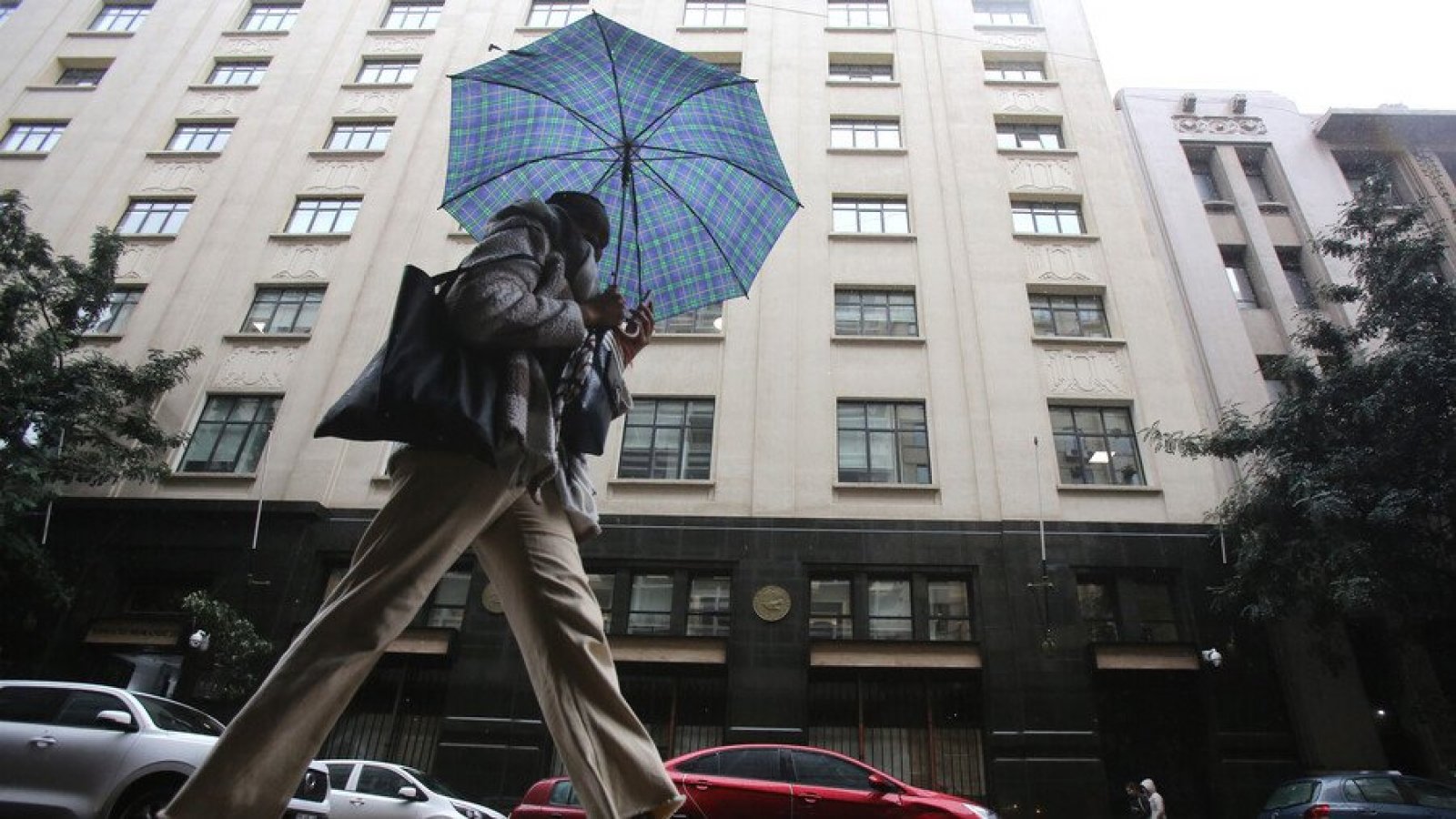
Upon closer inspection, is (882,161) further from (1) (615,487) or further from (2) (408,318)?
(2) (408,318)

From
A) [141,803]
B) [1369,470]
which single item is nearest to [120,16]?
[141,803]

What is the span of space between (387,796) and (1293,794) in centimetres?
1209

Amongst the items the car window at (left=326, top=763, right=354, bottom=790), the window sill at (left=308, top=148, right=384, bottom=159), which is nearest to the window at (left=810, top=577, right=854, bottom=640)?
the car window at (left=326, top=763, right=354, bottom=790)

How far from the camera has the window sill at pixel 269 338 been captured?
59.1ft

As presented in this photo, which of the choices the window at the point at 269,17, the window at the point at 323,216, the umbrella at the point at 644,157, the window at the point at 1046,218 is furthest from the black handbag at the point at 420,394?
the window at the point at 269,17

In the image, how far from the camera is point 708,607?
14781mm

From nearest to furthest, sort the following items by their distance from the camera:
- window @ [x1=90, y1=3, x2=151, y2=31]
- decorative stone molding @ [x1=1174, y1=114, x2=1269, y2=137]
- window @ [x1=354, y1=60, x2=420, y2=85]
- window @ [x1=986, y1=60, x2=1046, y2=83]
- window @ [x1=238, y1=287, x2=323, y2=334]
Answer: window @ [x1=238, y1=287, x2=323, y2=334]
decorative stone molding @ [x1=1174, y1=114, x2=1269, y2=137]
window @ [x1=986, y1=60, x2=1046, y2=83]
window @ [x1=354, y1=60, x2=420, y2=85]
window @ [x1=90, y1=3, x2=151, y2=31]

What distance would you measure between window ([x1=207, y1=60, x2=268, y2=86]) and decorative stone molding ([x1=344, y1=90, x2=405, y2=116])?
10.8ft

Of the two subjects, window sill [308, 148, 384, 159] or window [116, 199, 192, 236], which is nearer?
window [116, 199, 192, 236]

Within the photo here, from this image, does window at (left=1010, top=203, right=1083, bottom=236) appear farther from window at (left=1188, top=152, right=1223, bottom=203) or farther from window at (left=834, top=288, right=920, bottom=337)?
window at (left=1188, top=152, right=1223, bottom=203)

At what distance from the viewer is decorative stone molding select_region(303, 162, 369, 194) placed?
20609mm

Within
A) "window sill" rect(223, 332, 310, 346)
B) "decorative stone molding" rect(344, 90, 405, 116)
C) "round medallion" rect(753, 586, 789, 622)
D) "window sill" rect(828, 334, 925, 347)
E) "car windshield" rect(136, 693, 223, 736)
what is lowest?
"car windshield" rect(136, 693, 223, 736)

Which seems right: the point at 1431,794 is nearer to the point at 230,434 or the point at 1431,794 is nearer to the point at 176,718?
the point at 176,718

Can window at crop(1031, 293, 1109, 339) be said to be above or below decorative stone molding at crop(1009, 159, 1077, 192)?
below
